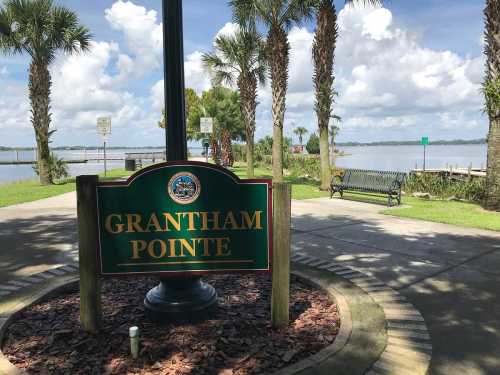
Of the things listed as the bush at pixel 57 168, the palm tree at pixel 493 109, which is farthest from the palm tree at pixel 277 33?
the bush at pixel 57 168

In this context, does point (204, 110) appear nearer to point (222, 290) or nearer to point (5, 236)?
point (5, 236)

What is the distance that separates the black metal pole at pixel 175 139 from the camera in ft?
11.1

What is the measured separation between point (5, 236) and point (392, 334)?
681cm

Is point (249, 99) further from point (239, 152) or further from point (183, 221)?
point (239, 152)

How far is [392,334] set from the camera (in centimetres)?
320

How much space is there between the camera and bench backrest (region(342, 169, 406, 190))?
1113 cm

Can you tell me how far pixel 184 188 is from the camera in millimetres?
3252

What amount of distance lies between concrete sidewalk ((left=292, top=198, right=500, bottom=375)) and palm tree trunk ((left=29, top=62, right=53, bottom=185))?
13.8 metres

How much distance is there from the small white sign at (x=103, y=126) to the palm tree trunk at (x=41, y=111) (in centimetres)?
252

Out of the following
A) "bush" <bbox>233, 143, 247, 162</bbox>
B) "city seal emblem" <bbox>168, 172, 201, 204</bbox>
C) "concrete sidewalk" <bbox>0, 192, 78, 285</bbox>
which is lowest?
"concrete sidewalk" <bbox>0, 192, 78, 285</bbox>

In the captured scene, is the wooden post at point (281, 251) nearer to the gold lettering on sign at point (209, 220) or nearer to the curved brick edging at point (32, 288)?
the gold lettering on sign at point (209, 220)

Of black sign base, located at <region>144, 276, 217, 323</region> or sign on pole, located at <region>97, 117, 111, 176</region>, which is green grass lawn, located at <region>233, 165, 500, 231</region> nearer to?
black sign base, located at <region>144, 276, 217, 323</region>

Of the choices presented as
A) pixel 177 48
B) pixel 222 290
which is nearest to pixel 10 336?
pixel 222 290

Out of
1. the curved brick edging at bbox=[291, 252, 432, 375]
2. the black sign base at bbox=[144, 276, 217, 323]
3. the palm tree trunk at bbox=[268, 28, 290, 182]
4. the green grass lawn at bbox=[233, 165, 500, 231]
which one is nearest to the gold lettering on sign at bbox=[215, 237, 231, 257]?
the black sign base at bbox=[144, 276, 217, 323]
